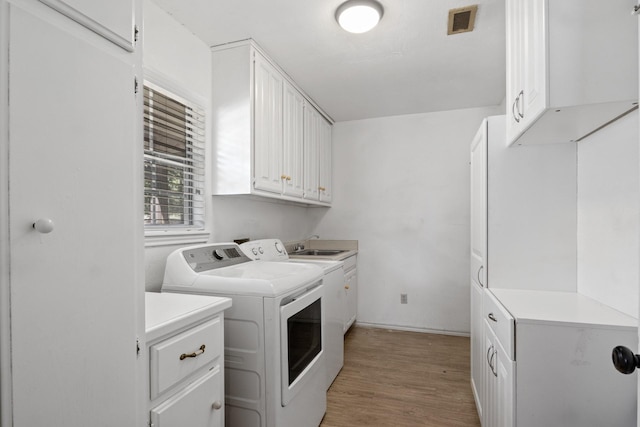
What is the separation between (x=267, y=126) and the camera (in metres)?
2.44

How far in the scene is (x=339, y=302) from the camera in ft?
8.80

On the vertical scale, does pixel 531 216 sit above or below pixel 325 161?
below

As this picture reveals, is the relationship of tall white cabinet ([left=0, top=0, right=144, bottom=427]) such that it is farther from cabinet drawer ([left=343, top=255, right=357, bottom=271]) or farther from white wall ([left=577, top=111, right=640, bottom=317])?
cabinet drawer ([left=343, top=255, right=357, bottom=271])

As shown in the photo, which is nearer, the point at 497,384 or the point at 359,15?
the point at 497,384

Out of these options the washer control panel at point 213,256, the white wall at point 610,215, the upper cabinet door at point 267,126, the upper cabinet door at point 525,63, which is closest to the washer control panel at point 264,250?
the washer control panel at point 213,256

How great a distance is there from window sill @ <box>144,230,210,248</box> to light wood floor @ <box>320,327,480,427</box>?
4.51 feet

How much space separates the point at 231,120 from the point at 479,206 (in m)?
1.67

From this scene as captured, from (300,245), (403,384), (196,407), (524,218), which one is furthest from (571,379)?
(300,245)

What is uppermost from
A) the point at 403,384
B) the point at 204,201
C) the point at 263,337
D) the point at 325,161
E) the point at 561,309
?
the point at 325,161

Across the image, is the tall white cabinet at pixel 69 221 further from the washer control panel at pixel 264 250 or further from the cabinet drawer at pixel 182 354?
the washer control panel at pixel 264 250

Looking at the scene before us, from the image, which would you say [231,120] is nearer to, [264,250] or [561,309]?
[264,250]

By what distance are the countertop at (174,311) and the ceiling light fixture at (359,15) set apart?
161 centimetres

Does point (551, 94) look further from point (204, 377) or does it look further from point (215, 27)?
point (215, 27)

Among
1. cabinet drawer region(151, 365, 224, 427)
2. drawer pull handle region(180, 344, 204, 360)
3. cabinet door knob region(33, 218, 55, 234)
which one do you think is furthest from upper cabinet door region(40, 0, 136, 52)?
cabinet drawer region(151, 365, 224, 427)
